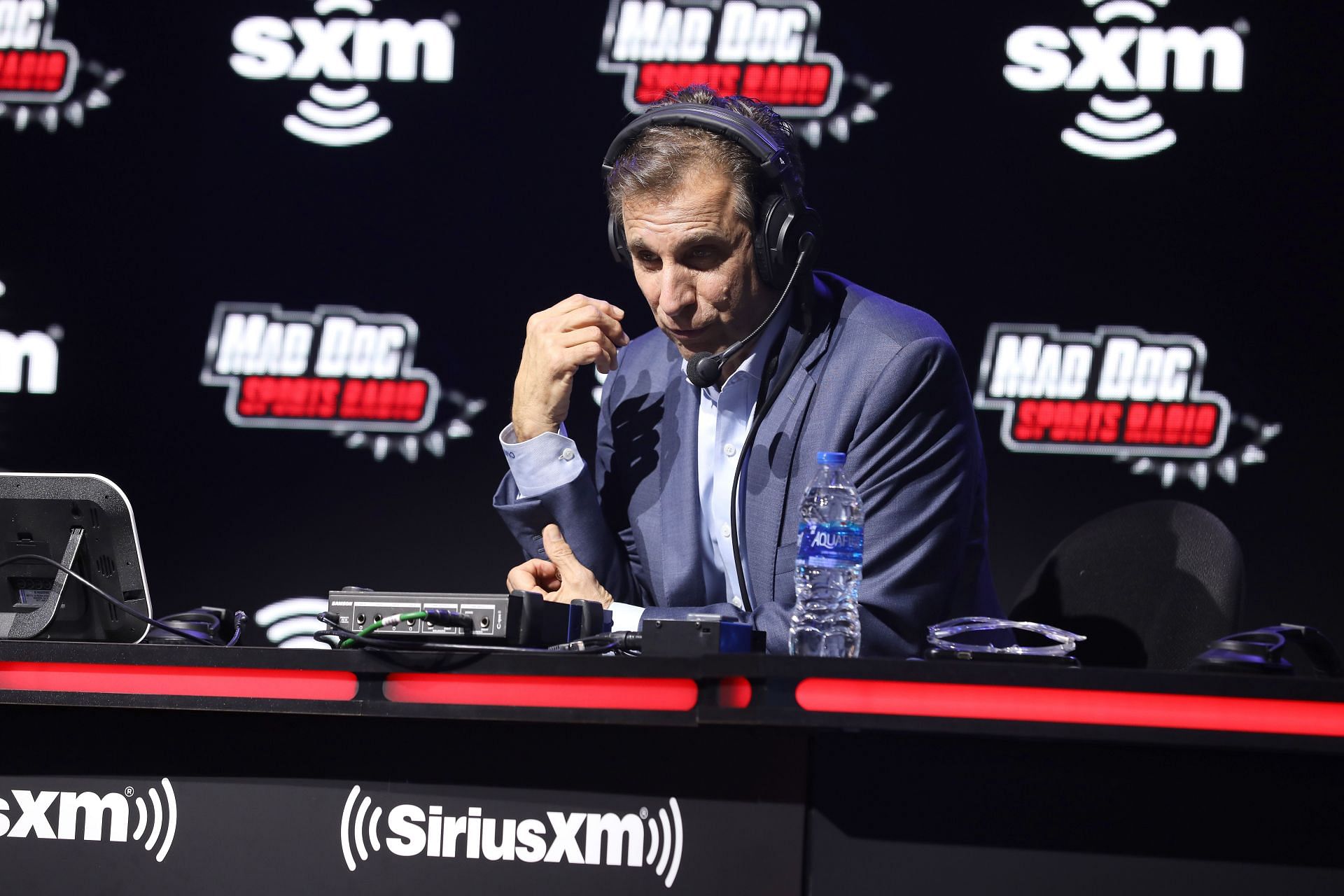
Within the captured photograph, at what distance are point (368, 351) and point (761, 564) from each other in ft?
6.32

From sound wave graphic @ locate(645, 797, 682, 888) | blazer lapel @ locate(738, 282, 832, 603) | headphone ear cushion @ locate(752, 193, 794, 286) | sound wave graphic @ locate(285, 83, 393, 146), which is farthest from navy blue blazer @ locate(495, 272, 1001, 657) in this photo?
sound wave graphic @ locate(285, 83, 393, 146)

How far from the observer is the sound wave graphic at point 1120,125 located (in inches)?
134

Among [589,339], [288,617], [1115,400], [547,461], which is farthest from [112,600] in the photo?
[1115,400]

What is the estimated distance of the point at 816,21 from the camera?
11.6 ft

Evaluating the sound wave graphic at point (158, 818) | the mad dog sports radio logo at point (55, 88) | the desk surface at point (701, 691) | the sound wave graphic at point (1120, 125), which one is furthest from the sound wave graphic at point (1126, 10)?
the sound wave graphic at point (158, 818)

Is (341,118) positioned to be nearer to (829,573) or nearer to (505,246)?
(505,246)

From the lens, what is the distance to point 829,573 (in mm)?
1779

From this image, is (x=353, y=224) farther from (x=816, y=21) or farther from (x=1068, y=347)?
(x=1068, y=347)

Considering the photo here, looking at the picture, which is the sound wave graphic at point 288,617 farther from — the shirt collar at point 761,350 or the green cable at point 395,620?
the green cable at point 395,620

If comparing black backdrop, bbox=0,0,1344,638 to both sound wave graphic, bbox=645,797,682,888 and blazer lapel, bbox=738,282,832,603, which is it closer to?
blazer lapel, bbox=738,282,832,603

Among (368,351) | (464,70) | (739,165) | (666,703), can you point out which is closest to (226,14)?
(464,70)

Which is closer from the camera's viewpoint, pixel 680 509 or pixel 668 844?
pixel 668 844

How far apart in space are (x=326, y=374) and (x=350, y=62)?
3.06 ft

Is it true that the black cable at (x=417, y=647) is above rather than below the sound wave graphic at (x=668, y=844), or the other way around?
above
